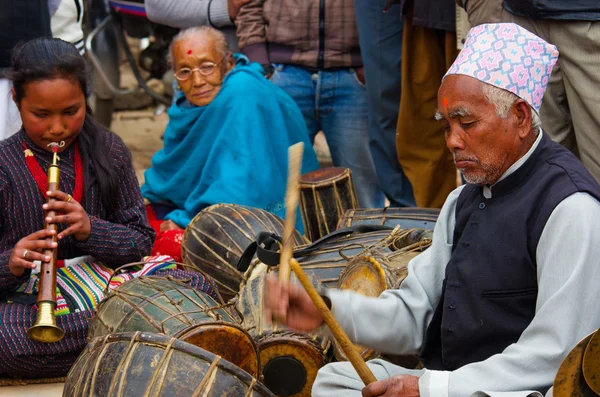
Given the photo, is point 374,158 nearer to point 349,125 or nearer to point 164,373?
point 349,125

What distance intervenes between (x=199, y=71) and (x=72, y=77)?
5.25ft

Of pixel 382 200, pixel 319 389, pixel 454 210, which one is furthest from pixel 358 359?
pixel 382 200

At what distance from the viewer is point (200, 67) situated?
5.40 meters

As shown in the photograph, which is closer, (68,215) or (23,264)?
(23,264)

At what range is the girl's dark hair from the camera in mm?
3824

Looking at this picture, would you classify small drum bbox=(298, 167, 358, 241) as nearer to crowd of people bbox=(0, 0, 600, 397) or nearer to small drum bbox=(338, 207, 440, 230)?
small drum bbox=(338, 207, 440, 230)

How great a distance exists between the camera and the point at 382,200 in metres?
5.73

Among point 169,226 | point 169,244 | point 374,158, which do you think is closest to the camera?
point 169,244

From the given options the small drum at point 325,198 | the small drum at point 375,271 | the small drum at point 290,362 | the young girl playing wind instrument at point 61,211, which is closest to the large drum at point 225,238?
the small drum at point 325,198

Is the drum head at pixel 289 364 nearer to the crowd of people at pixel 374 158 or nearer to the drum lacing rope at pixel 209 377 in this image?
the crowd of people at pixel 374 158

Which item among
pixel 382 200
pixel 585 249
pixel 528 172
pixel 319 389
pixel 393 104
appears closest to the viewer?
pixel 585 249

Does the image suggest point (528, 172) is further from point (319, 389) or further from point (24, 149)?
point (24, 149)

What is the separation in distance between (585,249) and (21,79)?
8.10ft

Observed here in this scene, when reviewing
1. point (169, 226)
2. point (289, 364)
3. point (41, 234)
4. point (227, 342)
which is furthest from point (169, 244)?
point (227, 342)
